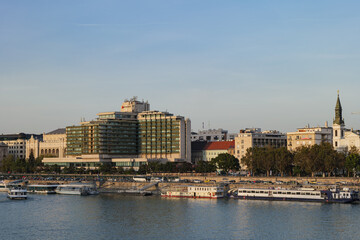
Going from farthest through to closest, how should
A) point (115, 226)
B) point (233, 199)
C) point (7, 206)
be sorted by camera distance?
1. point (233, 199)
2. point (7, 206)
3. point (115, 226)

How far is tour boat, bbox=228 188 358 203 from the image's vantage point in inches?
4943

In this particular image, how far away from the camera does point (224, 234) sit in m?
87.0

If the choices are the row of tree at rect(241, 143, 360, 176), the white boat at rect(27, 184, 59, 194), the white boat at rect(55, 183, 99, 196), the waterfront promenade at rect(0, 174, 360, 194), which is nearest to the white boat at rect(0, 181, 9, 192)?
the white boat at rect(27, 184, 59, 194)

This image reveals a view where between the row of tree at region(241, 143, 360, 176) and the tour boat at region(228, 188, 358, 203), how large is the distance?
35.6 m

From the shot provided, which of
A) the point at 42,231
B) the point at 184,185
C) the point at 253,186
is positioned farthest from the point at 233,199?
the point at 42,231

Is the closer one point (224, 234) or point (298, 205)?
point (224, 234)

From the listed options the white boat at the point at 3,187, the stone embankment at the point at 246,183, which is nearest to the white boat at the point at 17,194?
the stone embankment at the point at 246,183

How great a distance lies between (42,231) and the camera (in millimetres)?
91125

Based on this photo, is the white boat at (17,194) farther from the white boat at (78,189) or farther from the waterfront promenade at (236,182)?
the waterfront promenade at (236,182)

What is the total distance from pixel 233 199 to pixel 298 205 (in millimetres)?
20946

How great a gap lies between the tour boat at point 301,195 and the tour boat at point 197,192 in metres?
5.61

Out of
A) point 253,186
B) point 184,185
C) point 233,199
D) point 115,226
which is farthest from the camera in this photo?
point 184,185

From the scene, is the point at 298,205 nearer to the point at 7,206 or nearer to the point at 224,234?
the point at 224,234

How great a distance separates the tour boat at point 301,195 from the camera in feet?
412
